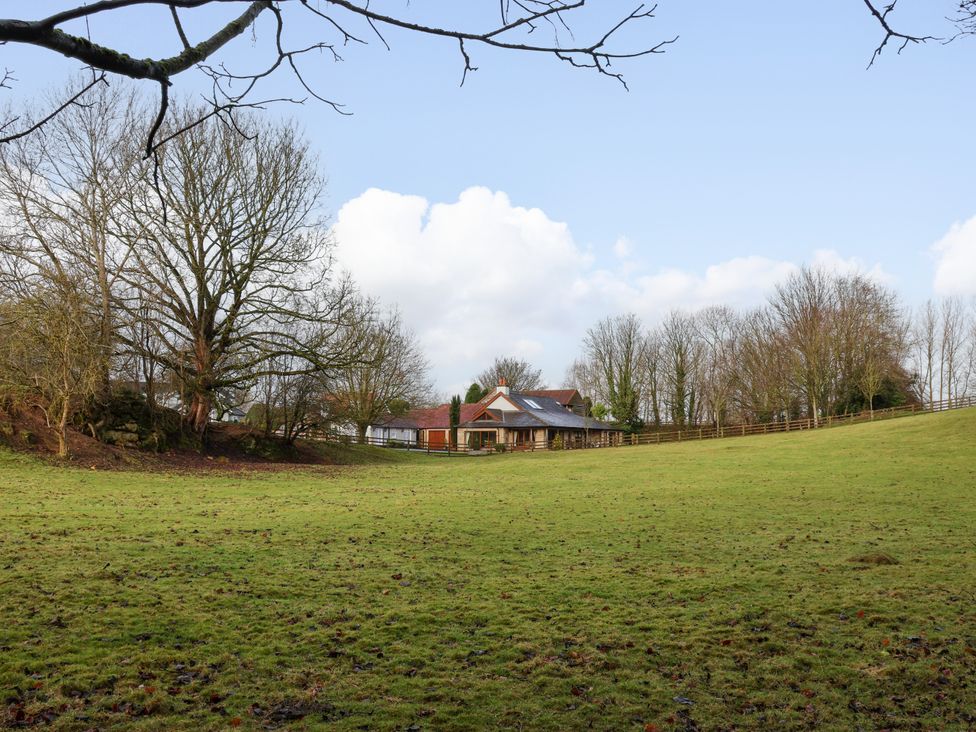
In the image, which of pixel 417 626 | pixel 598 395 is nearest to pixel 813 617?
pixel 417 626

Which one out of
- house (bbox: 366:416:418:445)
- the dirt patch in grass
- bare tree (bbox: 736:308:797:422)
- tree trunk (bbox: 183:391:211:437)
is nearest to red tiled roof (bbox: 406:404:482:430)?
house (bbox: 366:416:418:445)

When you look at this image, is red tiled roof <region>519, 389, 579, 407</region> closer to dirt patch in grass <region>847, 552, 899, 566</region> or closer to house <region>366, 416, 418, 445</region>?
house <region>366, 416, 418, 445</region>

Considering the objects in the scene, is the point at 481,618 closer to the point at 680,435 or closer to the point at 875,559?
the point at 875,559

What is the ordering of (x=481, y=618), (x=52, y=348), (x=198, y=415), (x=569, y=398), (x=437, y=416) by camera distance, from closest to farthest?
(x=481, y=618)
(x=52, y=348)
(x=198, y=415)
(x=437, y=416)
(x=569, y=398)

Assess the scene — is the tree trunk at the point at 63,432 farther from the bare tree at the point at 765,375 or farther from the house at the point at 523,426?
the bare tree at the point at 765,375

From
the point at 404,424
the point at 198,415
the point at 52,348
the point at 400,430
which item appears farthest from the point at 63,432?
the point at 404,424

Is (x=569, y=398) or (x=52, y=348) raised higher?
(x=569, y=398)

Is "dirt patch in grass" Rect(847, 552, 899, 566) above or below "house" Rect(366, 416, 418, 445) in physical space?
below

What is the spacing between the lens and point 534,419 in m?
65.5

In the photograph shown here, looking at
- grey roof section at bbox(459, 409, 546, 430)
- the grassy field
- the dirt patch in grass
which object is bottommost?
the grassy field

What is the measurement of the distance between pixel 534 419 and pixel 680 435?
13083mm

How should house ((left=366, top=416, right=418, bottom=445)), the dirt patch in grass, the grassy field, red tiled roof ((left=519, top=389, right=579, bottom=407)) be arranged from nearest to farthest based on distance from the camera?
the grassy field
the dirt patch in grass
house ((left=366, top=416, right=418, bottom=445))
red tiled roof ((left=519, top=389, right=579, bottom=407))

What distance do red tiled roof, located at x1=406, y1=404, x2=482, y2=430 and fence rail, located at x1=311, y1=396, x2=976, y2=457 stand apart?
900 cm

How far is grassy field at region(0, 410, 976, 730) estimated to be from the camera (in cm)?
519
